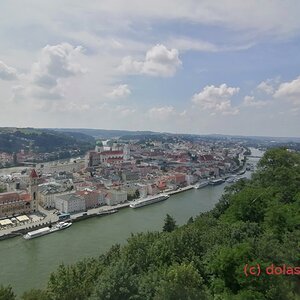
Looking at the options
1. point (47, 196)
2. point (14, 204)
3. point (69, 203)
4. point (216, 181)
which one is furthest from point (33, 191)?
point (216, 181)

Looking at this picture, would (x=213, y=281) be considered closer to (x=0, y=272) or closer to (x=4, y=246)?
(x=0, y=272)

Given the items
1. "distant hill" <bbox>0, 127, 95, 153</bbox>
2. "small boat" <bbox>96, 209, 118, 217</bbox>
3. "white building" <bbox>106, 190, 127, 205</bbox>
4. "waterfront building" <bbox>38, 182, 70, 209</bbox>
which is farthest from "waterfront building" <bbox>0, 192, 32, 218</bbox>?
"distant hill" <bbox>0, 127, 95, 153</bbox>

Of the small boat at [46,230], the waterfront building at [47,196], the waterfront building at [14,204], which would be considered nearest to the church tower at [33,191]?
the waterfront building at [14,204]

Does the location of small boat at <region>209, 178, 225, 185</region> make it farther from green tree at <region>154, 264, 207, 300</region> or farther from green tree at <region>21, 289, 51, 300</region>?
green tree at <region>21, 289, 51, 300</region>

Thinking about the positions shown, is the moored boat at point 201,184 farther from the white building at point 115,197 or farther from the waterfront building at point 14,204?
the waterfront building at point 14,204

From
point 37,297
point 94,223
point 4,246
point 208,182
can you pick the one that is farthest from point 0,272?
point 208,182
